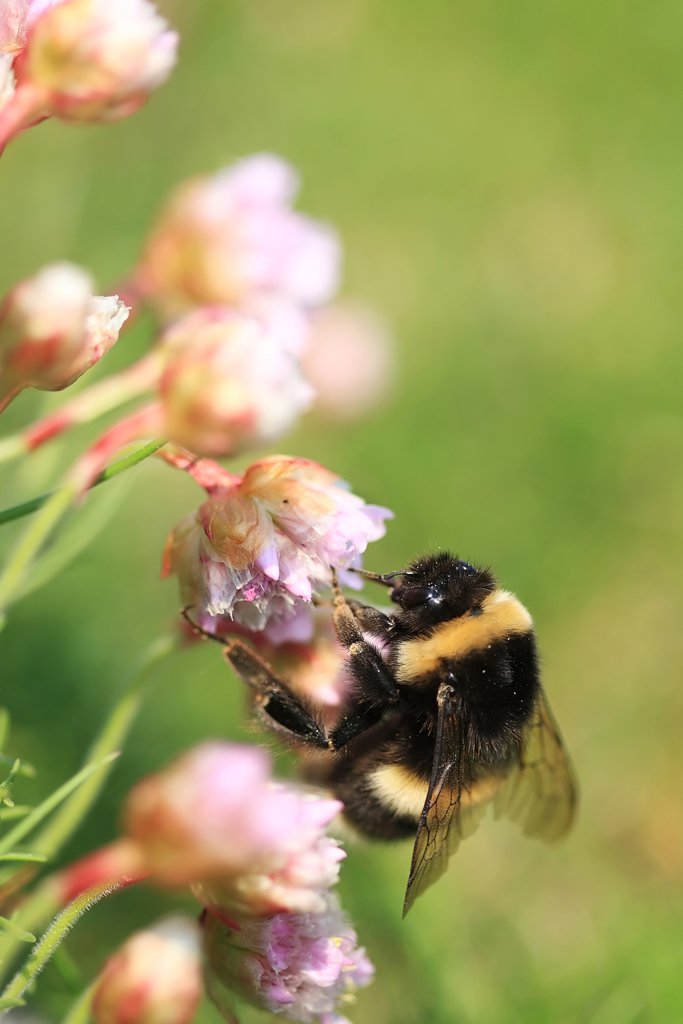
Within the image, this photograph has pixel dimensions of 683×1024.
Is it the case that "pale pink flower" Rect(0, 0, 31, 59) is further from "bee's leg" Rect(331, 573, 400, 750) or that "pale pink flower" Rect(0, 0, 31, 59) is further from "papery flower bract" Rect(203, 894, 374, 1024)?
"papery flower bract" Rect(203, 894, 374, 1024)

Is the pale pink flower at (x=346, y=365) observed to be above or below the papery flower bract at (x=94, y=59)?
below

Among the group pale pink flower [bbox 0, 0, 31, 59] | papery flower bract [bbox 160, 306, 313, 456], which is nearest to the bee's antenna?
papery flower bract [bbox 160, 306, 313, 456]

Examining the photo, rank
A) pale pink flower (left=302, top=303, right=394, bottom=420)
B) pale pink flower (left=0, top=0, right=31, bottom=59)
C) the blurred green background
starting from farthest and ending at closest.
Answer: pale pink flower (left=302, top=303, right=394, bottom=420) < the blurred green background < pale pink flower (left=0, top=0, right=31, bottom=59)

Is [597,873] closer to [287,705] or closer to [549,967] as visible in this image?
[549,967]

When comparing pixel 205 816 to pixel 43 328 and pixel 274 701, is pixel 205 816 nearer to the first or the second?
pixel 43 328

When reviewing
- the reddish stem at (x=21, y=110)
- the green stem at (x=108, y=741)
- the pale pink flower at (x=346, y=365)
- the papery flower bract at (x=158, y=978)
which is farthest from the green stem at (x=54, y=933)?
the pale pink flower at (x=346, y=365)

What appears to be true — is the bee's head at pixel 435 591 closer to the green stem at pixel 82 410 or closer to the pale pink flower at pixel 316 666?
the pale pink flower at pixel 316 666

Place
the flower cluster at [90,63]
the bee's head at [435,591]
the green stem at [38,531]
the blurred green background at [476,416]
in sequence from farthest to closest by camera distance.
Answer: the blurred green background at [476,416] → the bee's head at [435,591] → the flower cluster at [90,63] → the green stem at [38,531]

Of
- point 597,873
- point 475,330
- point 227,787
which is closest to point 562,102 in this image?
point 475,330
